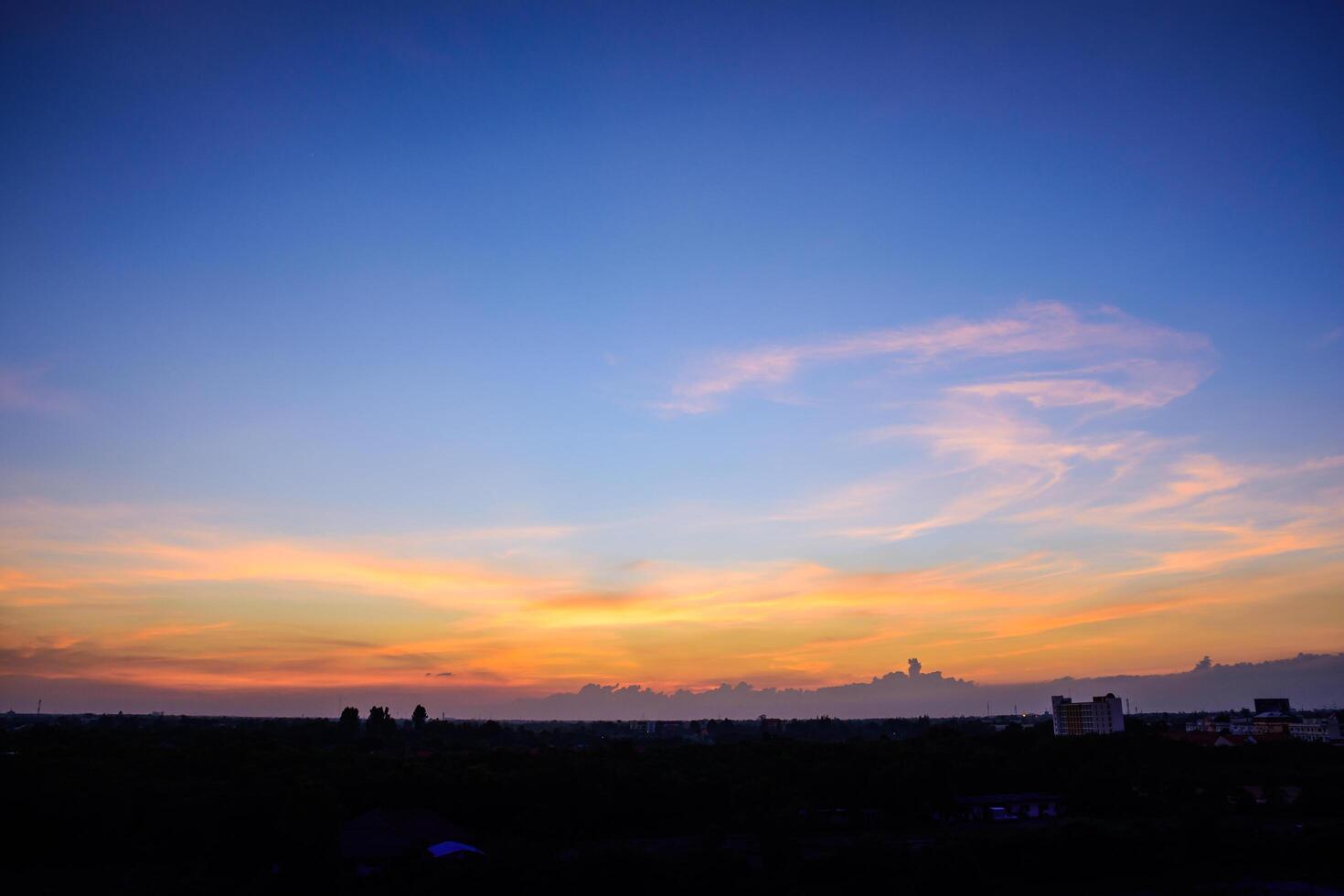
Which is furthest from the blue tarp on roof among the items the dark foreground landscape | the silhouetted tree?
the silhouetted tree

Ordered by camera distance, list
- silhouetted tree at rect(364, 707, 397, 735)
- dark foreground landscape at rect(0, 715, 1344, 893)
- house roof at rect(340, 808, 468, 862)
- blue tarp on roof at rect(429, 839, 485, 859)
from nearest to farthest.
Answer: dark foreground landscape at rect(0, 715, 1344, 893)
blue tarp on roof at rect(429, 839, 485, 859)
house roof at rect(340, 808, 468, 862)
silhouetted tree at rect(364, 707, 397, 735)

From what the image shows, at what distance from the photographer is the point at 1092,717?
118m

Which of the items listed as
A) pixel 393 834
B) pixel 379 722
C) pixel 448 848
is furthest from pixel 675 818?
pixel 379 722

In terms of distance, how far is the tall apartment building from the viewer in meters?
115

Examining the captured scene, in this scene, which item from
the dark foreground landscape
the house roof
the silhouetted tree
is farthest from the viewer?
the silhouetted tree

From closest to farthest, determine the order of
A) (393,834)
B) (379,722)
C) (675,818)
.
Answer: (393,834) → (675,818) → (379,722)

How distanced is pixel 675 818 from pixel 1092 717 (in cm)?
9168

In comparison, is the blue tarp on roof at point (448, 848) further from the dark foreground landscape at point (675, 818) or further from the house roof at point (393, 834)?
the house roof at point (393, 834)

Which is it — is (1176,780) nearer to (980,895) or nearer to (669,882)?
(980,895)

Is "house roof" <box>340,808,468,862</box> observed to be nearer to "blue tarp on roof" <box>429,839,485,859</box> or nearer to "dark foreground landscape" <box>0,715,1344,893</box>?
"dark foreground landscape" <box>0,715,1344,893</box>

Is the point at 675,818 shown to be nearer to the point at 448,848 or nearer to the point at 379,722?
the point at 448,848

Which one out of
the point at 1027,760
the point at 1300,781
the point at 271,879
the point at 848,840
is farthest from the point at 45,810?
the point at 1300,781

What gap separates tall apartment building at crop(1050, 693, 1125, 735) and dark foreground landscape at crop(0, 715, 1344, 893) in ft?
169

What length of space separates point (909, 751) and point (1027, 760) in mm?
7107
